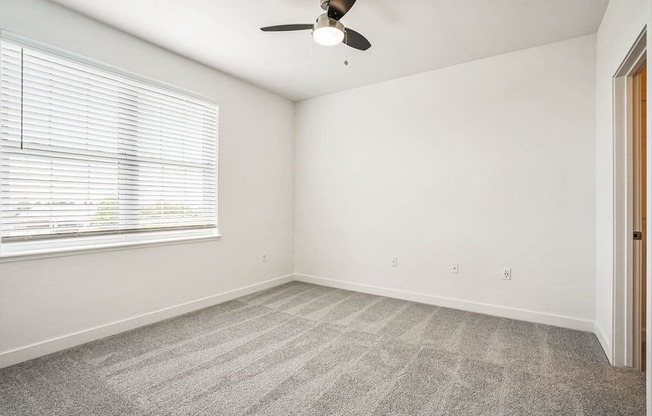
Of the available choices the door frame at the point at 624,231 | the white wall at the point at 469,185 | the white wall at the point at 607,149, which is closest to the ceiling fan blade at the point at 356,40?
the white wall at the point at 469,185

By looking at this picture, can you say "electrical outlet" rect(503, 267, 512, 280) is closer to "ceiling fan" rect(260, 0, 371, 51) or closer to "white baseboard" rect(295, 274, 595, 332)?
"white baseboard" rect(295, 274, 595, 332)

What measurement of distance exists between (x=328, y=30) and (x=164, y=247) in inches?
100

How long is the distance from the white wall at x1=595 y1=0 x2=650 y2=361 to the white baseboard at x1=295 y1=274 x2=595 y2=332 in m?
0.21

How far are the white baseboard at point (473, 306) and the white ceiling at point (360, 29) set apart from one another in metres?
2.65

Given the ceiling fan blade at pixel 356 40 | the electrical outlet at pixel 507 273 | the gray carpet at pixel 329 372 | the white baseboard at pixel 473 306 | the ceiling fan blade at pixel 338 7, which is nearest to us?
the gray carpet at pixel 329 372

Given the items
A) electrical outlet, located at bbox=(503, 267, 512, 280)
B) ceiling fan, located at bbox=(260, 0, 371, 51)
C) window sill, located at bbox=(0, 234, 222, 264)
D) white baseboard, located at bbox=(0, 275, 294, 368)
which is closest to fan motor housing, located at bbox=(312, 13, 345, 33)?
ceiling fan, located at bbox=(260, 0, 371, 51)

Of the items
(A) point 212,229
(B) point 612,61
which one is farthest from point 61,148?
(B) point 612,61

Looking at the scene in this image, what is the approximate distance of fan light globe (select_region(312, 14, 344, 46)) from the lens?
2.01 m

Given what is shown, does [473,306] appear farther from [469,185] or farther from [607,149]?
[607,149]

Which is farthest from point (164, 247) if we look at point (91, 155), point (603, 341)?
point (603, 341)

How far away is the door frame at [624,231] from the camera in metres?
2.14

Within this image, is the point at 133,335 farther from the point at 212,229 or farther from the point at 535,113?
the point at 535,113

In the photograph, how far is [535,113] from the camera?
302 centimetres

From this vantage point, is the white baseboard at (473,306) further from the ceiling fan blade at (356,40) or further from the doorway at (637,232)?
the ceiling fan blade at (356,40)
